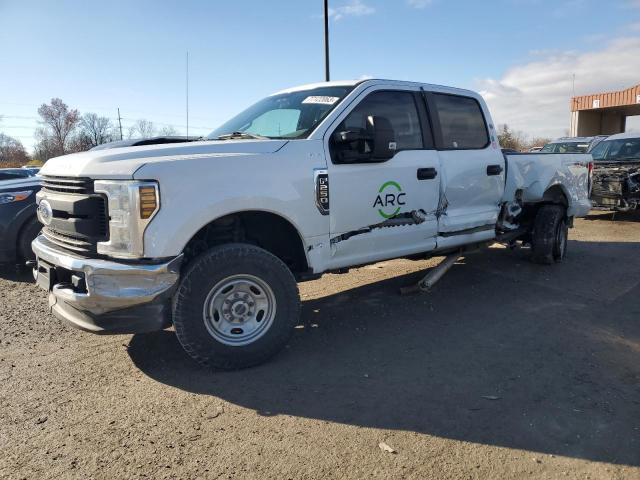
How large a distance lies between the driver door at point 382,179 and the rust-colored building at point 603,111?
1307 inches

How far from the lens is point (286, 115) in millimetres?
4516

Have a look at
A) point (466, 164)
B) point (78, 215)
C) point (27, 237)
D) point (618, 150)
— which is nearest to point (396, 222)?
point (466, 164)

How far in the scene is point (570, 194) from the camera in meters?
6.92

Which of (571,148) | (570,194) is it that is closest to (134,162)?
(570,194)

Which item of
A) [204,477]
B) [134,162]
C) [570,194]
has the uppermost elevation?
[134,162]

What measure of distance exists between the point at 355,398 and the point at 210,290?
123 cm

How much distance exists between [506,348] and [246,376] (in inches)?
83.0

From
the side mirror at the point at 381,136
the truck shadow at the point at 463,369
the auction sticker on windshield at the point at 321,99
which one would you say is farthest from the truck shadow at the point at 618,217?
the auction sticker on windshield at the point at 321,99

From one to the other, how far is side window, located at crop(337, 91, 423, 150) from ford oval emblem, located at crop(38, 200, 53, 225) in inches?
96.1

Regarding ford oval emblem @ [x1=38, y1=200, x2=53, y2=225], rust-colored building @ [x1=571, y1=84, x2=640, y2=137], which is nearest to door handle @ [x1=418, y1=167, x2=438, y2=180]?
ford oval emblem @ [x1=38, y1=200, x2=53, y2=225]

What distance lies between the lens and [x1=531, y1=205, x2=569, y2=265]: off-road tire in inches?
261

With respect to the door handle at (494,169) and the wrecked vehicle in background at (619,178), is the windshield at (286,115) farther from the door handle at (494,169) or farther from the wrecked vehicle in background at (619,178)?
the wrecked vehicle in background at (619,178)

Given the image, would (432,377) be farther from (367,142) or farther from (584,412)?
(367,142)

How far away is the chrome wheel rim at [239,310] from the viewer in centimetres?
352
